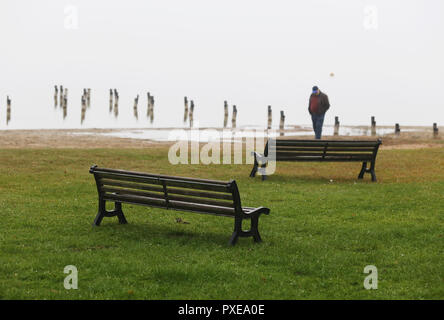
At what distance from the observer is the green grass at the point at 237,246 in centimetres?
643

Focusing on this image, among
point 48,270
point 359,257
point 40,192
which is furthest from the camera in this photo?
point 40,192

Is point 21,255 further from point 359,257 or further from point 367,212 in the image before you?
point 367,212

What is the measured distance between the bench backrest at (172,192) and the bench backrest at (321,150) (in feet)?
21.8

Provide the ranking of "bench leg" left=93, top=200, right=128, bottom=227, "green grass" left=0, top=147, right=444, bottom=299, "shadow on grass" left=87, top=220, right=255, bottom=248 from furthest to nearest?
"bench leg" left=93, top=200, right=128, bottom=227, "shadow on grass" left=87, top=220, right=255, bottom=248, "green grass" left=0, top=147, right=444, bottom=299

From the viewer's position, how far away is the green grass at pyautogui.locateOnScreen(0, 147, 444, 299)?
6434mm

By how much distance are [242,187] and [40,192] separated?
14.5 feet

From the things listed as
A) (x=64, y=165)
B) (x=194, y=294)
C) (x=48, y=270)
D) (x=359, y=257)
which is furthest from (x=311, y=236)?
(x=64, y=165)

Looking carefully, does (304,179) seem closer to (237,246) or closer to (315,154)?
(315,154)

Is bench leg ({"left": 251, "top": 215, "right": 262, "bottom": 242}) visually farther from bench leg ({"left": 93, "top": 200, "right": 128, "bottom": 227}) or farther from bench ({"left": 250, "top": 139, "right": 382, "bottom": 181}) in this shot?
bench ({"left": 250, "top": 139, "right": 382, "bottom": 181})

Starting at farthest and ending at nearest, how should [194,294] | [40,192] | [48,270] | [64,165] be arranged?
[64,165] → [40,192] → [48,270] → [194,294]

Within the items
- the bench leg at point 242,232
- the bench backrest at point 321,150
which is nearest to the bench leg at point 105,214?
the bench leg at point 242,232

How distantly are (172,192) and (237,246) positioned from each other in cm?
121

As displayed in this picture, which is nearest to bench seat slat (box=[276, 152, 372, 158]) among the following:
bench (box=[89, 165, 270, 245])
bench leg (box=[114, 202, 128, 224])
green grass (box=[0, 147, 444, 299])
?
green grass (box=[0, 147, 444, 299])
